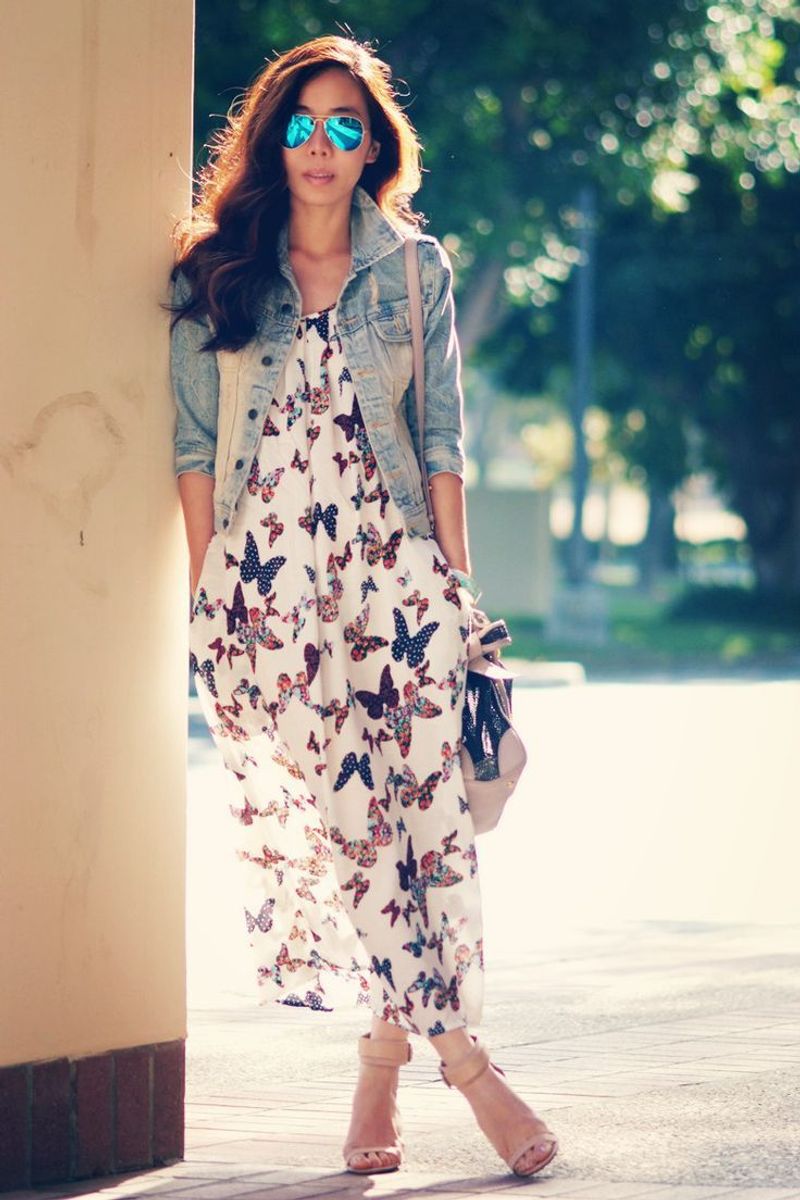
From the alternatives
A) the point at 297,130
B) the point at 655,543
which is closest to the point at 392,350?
the point at 297,130

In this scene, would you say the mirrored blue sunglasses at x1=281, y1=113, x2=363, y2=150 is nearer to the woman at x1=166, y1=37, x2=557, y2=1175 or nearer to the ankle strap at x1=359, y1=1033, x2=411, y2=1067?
the woman at x1=166, y1=37, x2=557, y2=1175

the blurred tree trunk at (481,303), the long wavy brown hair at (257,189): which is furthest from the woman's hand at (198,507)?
the blurred tree trunk at (481,303)

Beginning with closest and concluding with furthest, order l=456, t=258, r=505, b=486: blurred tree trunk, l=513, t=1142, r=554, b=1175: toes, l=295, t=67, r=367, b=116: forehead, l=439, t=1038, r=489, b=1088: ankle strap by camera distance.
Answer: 1. l=513, t=1142, r=554, b=1175: toes
2. l=439, t=1038, r=489, b=1088: ankle strap
3. l=295, t=67, r=367, b=116: forehead
4. l=456, t=258, r=505, b=486: blurred tree trunk

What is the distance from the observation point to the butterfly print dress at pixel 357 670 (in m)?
4.38

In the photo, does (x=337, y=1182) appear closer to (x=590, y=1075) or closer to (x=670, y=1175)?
(x=670, y=1175)

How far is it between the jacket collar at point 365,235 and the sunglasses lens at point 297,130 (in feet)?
0.53

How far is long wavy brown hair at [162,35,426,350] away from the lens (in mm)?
4434

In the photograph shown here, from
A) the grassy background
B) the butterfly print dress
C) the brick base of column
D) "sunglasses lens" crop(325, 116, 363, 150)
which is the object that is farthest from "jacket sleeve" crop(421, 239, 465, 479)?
the grassy background

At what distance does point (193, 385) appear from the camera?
4453mm

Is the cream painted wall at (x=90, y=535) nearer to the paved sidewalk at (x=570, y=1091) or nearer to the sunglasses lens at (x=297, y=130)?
the sunglasses lens at (x=297, y=130)

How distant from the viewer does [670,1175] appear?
13.6 ft

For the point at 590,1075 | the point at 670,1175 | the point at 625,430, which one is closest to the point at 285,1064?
the point at 590,1075

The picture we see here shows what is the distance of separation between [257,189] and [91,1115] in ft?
5.94

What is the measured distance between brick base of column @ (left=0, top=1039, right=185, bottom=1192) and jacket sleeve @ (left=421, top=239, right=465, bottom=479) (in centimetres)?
124
